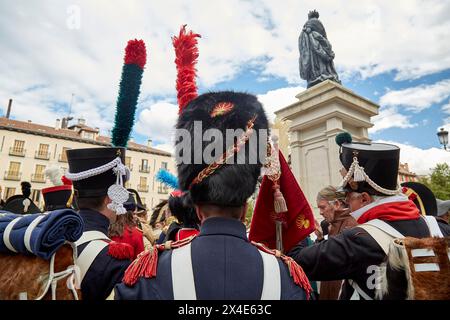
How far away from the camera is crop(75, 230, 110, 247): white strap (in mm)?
2125

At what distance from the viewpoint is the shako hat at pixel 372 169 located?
259cm

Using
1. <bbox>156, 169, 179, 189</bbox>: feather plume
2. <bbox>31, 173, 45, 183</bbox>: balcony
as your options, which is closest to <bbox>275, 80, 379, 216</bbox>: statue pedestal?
<bbox>156, 169, 179, 189</bbox>: feather plume

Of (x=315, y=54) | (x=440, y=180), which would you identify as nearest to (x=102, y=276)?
(x=315, y=54)

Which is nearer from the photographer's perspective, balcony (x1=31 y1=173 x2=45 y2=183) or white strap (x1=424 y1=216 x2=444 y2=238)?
white strap (x1=424 y1=216 x2=444 y2=238)

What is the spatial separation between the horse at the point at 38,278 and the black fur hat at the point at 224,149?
2.40 ft

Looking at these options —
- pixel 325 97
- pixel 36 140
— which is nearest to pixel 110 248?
pixel 325 97

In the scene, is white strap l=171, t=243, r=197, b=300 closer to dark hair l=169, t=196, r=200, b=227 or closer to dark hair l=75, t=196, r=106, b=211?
dark hair l=75, t=196, r=106, b=211

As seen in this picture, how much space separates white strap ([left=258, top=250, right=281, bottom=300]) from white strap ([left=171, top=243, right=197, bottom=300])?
314 millimetres

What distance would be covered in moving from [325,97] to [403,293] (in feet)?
30.3

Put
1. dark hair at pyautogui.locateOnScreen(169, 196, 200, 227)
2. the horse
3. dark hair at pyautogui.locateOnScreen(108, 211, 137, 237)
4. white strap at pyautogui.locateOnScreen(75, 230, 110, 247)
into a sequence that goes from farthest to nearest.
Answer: dark hair at pyautogui.locateOnScreen(108, 211, 137, 237)
dark hair at pyautogui.locateOnScreen(169, 196, 200, 227)
white strap at pyautogui.locateOnScreen(75, 230, 110, 247)
the horse

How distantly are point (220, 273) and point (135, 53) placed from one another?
7.27 feet

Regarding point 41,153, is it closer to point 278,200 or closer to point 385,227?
point 278,200

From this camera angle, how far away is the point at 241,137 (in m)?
1.62
